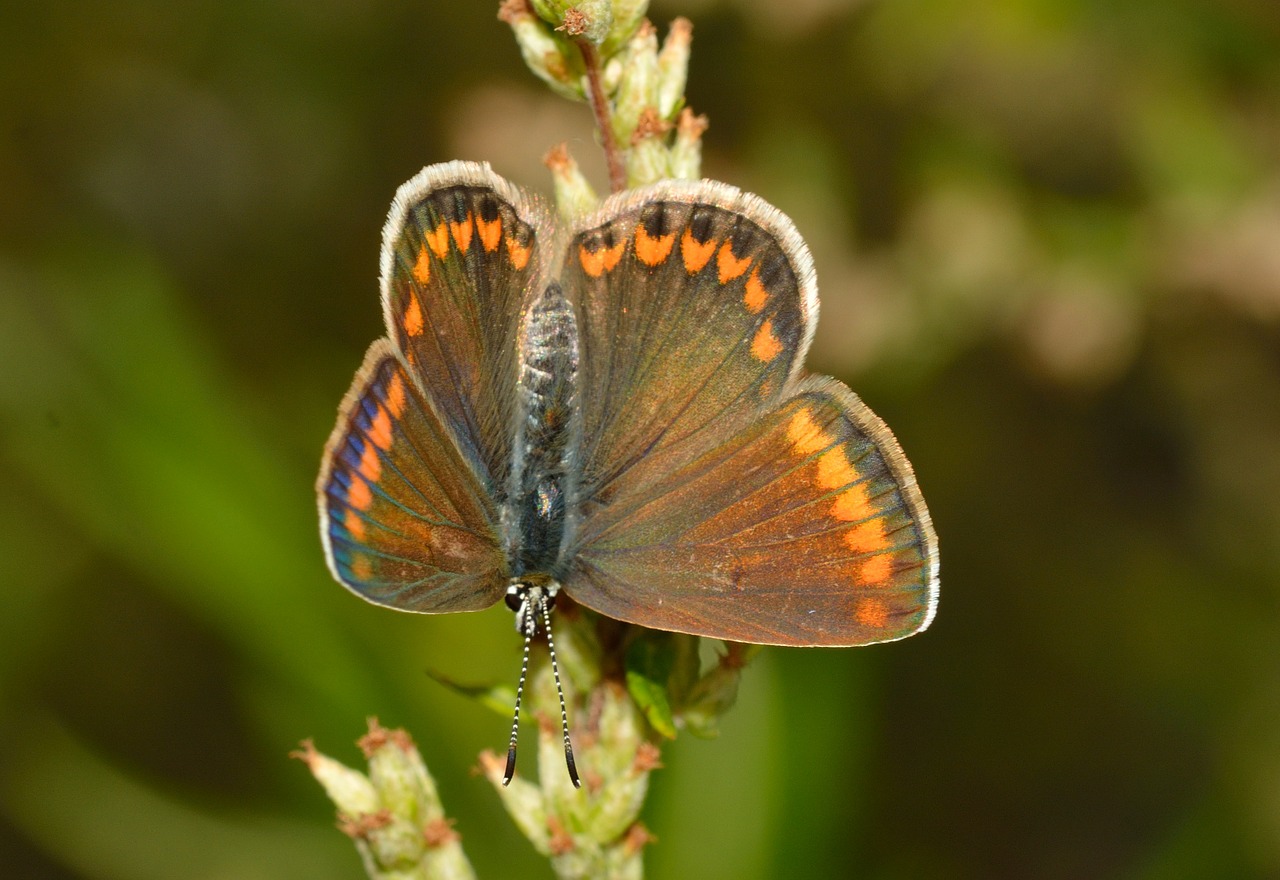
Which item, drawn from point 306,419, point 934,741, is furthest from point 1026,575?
point 306,419

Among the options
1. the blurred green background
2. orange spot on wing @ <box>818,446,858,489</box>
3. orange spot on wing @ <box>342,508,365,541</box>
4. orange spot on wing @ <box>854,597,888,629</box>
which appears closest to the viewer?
orange spot on wing @ <box>854,597,888,629</box>

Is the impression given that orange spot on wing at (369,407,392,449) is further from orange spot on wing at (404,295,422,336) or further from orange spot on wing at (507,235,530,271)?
orange spot on wing at (507,235,530,271)

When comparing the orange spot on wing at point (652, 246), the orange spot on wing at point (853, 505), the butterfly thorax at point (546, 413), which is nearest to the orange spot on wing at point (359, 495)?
the butterfly thorax at point (546, 413)

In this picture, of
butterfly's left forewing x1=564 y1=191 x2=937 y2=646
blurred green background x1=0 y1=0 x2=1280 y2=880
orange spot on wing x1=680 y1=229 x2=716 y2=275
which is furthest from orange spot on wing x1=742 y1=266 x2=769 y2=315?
blurred green background x1=0 y1=0 x2=1280 y2=880

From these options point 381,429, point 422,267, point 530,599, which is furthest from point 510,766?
point 422,267

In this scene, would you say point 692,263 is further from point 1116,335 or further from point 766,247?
point 1116,335

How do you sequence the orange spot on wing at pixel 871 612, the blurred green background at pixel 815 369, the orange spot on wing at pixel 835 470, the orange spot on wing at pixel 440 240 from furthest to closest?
the blurred green background at pixel 815 369 → the orange spot on wing at pixel 440 240 → the orange spot on wing at pixel 835 470 → the orange spot on wing at pixel 871 612

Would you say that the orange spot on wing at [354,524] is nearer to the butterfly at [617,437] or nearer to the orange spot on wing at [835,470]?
the butterfly at [617,437]

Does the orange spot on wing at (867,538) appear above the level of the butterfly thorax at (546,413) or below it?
below
